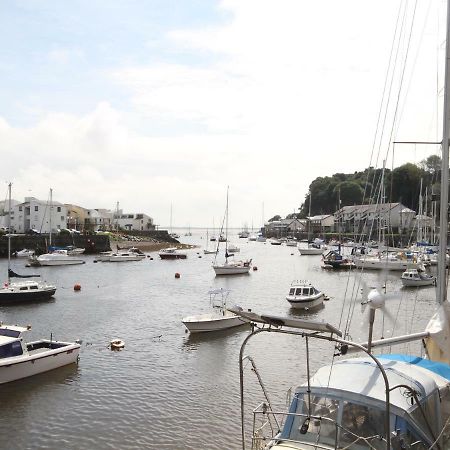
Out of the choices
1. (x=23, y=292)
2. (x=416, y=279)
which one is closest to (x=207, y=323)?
(x=23, y=292)

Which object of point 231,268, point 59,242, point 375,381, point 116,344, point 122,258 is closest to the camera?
point 375,381

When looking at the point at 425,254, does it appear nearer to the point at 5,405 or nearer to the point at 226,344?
the point at 226,344

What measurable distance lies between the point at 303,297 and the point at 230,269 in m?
33.6

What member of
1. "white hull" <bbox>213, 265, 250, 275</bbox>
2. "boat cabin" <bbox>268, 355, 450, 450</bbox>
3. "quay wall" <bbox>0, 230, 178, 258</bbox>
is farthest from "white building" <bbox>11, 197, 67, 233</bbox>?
"boat cabin" <bbox>268, 355, 450, 450</bbox>

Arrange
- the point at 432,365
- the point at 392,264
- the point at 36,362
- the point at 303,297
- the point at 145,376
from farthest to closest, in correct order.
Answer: the point at 392,264 < the point at 303,297 < the point at 145,376 < the point at 36,362 < the point at 432,365

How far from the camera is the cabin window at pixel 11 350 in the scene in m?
24.9

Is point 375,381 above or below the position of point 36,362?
above

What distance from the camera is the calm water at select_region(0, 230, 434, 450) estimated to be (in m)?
19.9

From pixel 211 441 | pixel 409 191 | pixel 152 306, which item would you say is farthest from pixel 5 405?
pixel 409 191

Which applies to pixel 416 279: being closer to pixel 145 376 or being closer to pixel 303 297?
pixel 303 297

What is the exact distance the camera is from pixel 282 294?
2299 inches

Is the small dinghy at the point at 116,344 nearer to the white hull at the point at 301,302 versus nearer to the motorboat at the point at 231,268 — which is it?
the white hull at the point at 301,302

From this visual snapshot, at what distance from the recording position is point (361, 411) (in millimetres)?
10539

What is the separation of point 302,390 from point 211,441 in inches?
357
